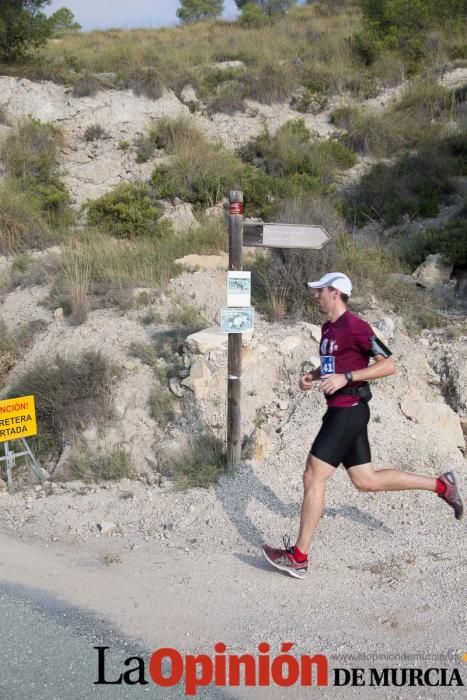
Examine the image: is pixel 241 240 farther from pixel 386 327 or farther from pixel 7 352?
pixel 7 352

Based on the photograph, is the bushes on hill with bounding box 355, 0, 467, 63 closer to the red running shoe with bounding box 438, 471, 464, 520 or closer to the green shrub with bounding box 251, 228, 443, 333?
the green shrub with bounding box 251, 228, 443, 333

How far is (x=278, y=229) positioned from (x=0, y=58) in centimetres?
1630

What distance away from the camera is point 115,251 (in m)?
10.8

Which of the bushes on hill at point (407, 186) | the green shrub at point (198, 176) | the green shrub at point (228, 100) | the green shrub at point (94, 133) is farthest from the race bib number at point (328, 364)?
the green shrub at point (228, 100)

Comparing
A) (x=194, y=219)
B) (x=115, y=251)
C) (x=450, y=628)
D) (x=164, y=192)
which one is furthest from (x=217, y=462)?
(x=164, y=192)

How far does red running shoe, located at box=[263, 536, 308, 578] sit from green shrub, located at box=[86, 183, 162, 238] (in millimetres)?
8871

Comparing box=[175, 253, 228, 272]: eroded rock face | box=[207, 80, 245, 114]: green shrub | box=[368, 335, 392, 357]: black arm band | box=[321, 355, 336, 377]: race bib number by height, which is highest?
box=[368, 335, 392, 357]: black arm band

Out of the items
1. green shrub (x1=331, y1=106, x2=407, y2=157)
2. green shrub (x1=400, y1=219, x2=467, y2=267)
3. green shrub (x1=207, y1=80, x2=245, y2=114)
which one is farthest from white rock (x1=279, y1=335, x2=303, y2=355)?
green shrub (x1=207, y1=80, x2=245, y2=114)

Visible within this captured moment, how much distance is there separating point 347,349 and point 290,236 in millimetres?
1927

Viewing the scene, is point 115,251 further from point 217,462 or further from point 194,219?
point 217,462

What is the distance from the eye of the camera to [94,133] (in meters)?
17.1

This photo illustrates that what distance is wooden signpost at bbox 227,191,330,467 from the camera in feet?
19.9

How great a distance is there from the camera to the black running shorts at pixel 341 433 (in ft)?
14.5

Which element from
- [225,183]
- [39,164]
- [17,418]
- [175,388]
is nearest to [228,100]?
[225,183]
